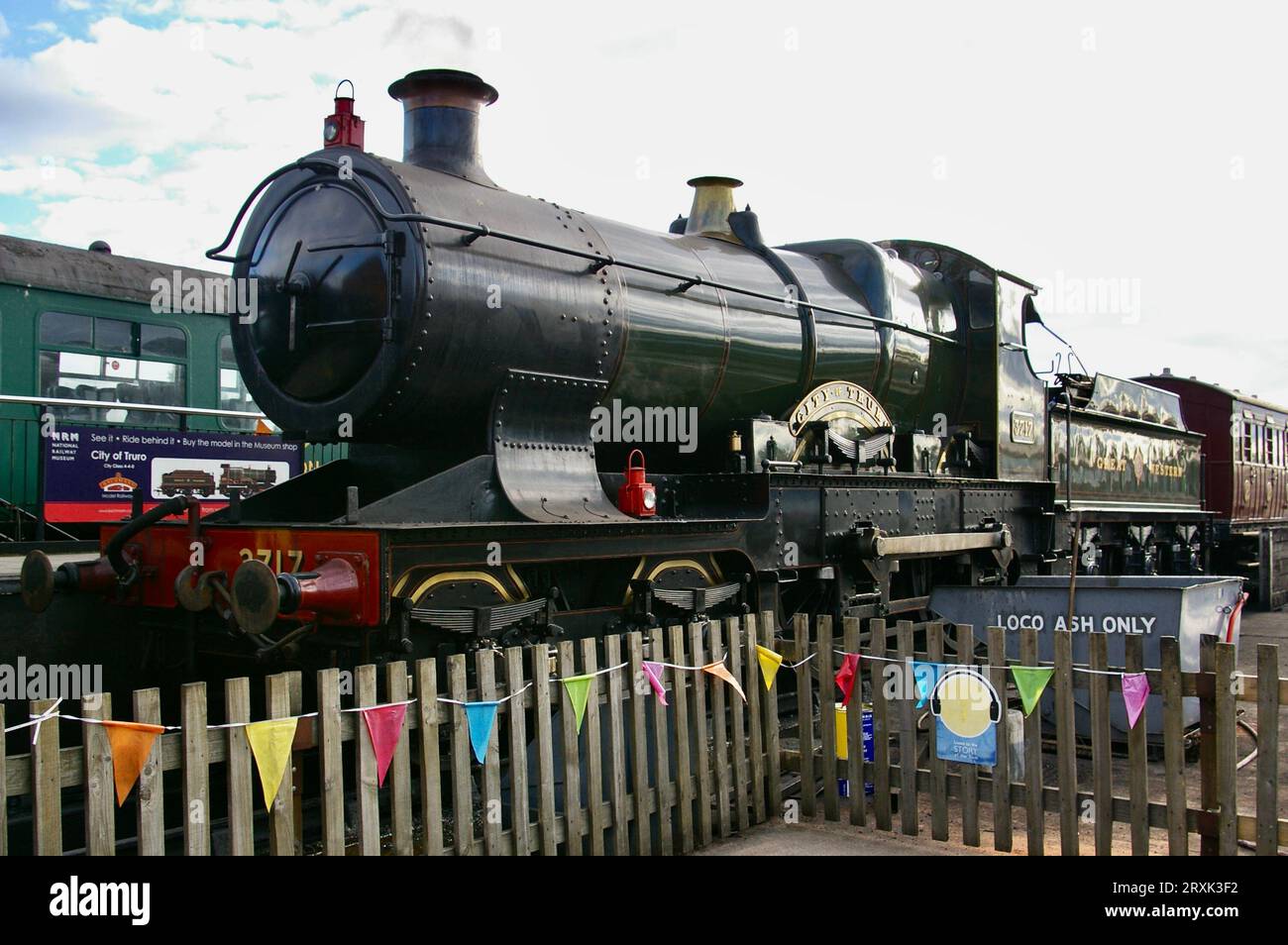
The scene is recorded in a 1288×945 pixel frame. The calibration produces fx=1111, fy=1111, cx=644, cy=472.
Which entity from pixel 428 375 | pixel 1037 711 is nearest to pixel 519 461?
pixel 428 375

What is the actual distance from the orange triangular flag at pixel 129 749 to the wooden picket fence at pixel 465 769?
27 millimetres

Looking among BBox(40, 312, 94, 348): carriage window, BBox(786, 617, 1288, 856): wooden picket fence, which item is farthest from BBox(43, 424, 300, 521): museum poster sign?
BBox(786, 617, 1288, 856): wooden picket fence

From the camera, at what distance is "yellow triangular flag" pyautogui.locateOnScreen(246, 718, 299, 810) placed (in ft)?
11.3

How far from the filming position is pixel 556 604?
235 inches

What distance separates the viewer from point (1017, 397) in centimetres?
1000

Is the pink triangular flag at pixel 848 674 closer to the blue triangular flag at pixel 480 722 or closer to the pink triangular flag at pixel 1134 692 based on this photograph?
the pink triangular flag at pixel 1134 692

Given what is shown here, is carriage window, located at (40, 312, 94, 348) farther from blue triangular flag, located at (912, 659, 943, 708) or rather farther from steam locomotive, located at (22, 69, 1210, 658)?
blue triangular flag, located at (912, 659, 943, 708)

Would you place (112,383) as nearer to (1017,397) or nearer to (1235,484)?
(1017,397)

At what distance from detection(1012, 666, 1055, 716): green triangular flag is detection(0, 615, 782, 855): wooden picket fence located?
133cm

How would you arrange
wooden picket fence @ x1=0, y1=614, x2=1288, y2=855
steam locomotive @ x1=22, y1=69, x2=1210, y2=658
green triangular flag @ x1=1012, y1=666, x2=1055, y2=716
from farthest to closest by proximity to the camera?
steam locomotive @ x1=22, y1=69, x2=1210, y2=658 < green triangular flag @ x1=1012, y1=666, x2=1055, y2=716 < wooden picket fence @ x1=0, y1=614, x2=1288, y2=855

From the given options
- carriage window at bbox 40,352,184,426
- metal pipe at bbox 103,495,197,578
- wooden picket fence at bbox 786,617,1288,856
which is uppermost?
carriage window at bbox 40,352,184,426

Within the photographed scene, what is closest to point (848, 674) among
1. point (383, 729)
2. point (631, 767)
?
point (631, 767)

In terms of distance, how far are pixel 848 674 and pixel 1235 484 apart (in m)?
15.7

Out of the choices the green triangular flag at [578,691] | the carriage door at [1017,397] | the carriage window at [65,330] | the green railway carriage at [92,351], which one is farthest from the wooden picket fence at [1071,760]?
the carriage window at [65,330]
